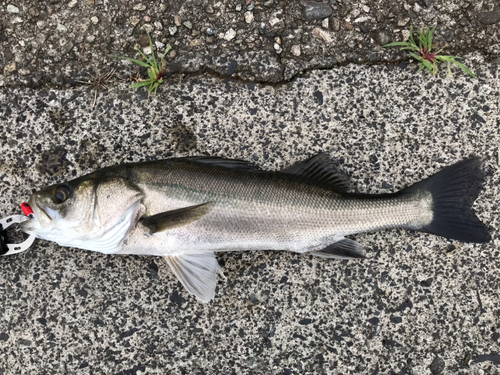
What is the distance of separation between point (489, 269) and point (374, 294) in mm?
842

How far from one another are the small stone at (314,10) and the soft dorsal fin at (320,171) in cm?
110

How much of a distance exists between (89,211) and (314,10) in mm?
2156

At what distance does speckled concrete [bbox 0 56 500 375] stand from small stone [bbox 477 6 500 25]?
0.30 m

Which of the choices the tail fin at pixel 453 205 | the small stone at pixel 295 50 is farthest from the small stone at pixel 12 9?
the tail fin at pixel 453 205

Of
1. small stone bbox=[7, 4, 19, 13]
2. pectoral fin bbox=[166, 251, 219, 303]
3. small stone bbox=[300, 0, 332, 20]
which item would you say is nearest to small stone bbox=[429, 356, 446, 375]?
pectoral fin bbox=[166, 251, 219, 303]

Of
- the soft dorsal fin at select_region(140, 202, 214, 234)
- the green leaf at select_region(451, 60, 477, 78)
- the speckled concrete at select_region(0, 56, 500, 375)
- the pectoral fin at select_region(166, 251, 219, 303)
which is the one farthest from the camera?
the green leaf at select_region(451, 60, 477, 78)

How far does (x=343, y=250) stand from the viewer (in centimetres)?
284

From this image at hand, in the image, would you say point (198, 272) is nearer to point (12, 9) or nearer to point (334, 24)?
point (334, 24)

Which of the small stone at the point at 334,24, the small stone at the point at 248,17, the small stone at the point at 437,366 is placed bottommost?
the small stone at the point at 437,366

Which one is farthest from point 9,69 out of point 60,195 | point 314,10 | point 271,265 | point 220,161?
point 271,265

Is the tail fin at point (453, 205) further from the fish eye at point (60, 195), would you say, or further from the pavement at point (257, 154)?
the fish eye at point (60, 195)

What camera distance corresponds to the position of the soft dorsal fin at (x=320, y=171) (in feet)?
9.42

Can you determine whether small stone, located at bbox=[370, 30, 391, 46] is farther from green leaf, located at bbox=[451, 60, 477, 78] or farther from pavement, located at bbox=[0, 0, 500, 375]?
green leaf, located at bbox=[451, 60, 477, 78]

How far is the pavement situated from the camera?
3.03 meters
